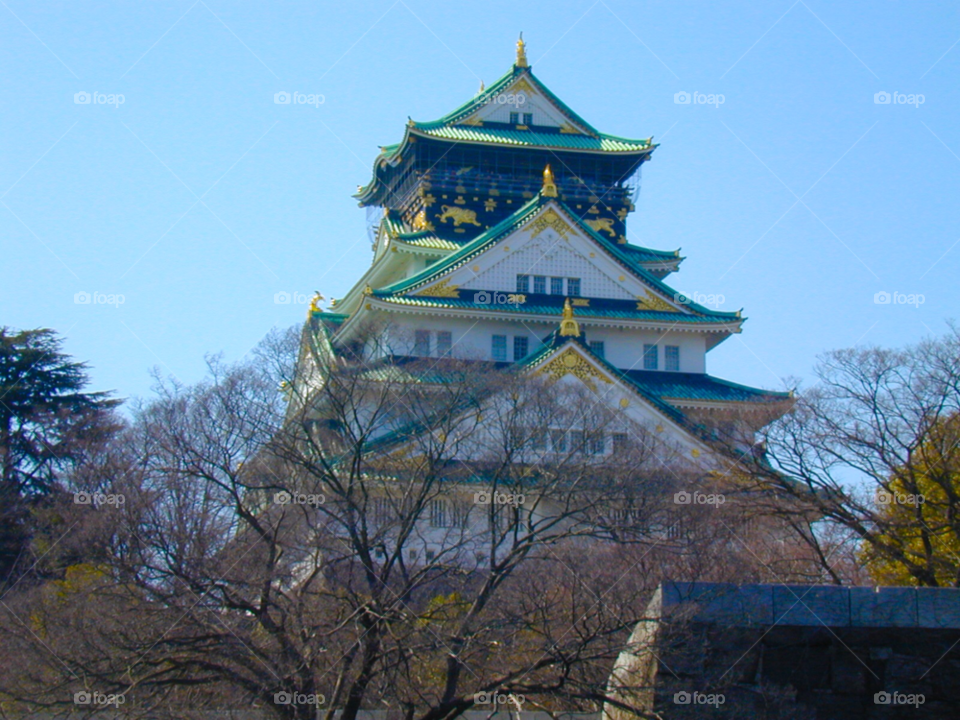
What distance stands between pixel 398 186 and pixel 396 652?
1330 inches

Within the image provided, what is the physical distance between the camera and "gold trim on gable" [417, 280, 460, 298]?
138 ft

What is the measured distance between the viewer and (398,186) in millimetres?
53812

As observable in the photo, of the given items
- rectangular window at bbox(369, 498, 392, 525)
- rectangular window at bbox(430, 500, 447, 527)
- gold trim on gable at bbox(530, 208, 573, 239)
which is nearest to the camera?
rectangular window at bbox(369, 498, 392, 525)

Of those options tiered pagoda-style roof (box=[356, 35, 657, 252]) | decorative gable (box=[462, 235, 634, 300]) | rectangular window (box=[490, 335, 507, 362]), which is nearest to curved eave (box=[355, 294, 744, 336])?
rectangular window (box=[490, 335, 507, 362])

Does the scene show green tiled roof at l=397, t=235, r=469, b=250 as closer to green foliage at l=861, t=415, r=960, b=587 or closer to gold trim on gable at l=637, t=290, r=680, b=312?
gold trim on gable at l=637, t=290, r=680, b=312

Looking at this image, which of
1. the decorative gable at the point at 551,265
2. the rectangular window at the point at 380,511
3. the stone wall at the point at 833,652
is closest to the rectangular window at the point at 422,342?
the decorative gable at the point at 551,265

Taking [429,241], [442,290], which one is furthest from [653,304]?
[429,241]

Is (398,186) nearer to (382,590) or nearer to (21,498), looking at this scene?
(21,498)

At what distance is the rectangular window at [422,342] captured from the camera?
40656 mm

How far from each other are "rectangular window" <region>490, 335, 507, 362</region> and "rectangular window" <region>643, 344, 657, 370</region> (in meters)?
4.66

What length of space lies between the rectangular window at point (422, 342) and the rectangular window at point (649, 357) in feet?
23.9

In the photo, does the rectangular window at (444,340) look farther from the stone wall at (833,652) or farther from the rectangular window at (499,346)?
the stone wall at (833,652)

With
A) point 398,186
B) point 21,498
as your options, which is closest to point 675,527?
point 21,498

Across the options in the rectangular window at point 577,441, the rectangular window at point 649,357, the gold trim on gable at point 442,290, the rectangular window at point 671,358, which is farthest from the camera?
the rectangular window at point 671,358
